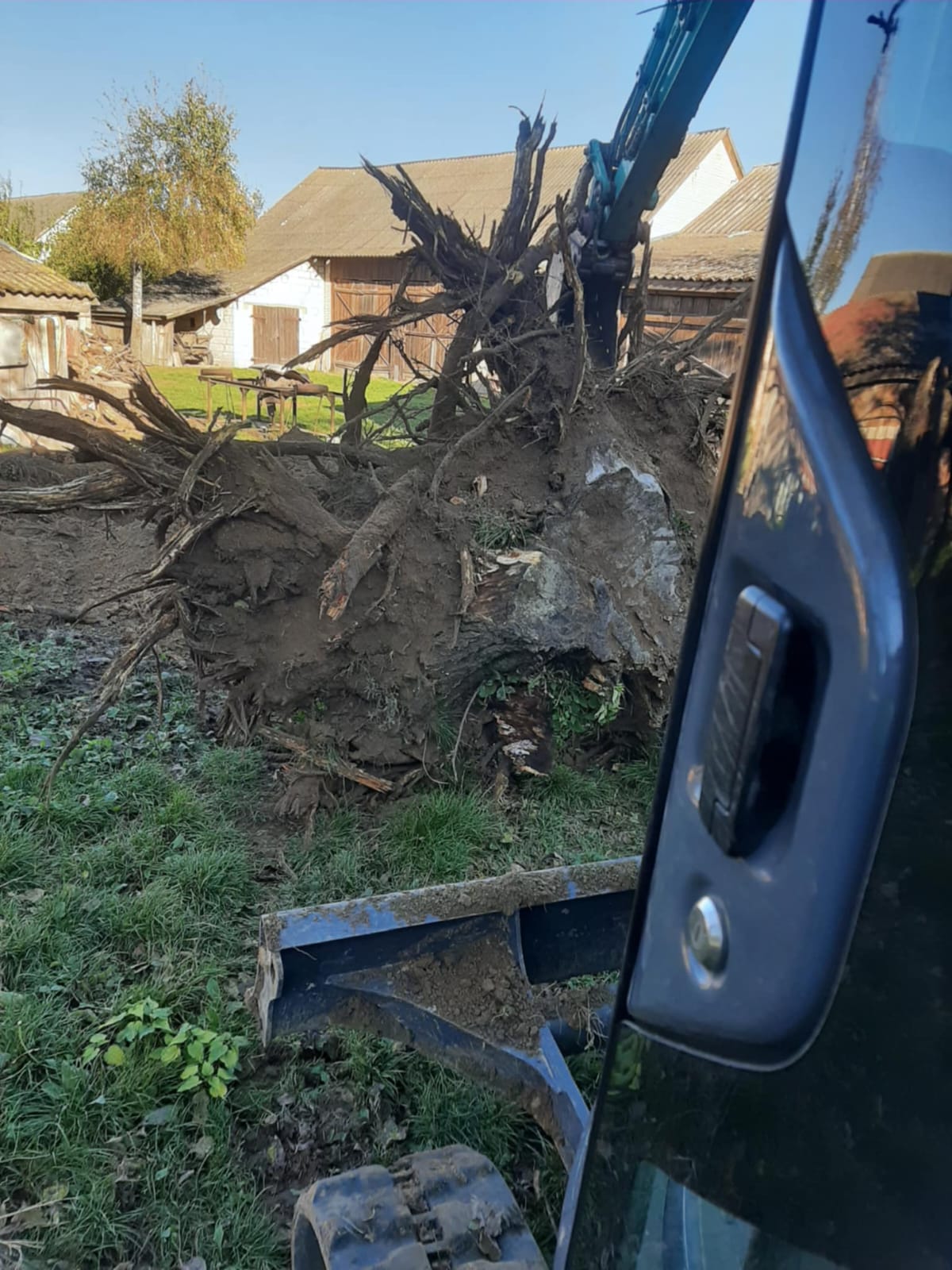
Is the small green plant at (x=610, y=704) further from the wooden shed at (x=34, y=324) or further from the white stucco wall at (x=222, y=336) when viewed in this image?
the white stucco wall at (x=222, y=336)

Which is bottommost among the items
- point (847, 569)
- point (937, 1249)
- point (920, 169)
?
point (937, 1249)

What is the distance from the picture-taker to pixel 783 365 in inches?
30.2

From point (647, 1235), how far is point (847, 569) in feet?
2.93

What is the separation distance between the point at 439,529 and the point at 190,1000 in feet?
7.05

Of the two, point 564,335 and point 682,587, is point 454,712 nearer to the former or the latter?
point 682,587

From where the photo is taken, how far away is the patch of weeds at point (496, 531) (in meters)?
4.18

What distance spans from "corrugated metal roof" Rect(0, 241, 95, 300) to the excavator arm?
14.6 m

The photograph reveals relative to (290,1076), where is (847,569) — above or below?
above

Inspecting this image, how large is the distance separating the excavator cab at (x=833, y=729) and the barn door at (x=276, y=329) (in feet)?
105

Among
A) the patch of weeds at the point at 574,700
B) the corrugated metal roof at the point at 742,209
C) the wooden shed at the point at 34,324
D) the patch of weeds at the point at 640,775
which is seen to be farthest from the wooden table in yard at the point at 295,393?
the corrugated metal roof at the point at 742,209

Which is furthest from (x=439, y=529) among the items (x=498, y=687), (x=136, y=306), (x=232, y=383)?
(x=136, y=306)

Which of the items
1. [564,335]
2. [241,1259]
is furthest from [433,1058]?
[564,335]

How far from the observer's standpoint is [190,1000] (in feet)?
9.97

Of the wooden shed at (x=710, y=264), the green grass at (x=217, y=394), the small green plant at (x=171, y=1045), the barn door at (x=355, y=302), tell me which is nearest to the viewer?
the small green plant at (x=171, y=1045)
